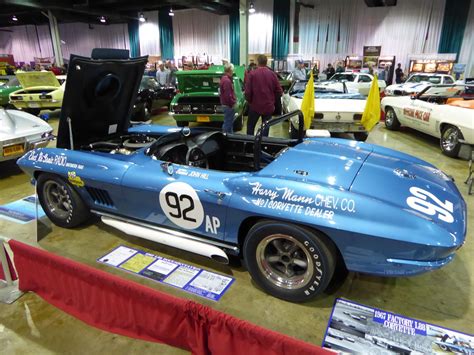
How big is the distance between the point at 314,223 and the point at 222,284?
976mm

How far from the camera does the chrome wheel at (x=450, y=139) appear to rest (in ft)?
19.6

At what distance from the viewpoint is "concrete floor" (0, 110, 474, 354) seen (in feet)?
7.08

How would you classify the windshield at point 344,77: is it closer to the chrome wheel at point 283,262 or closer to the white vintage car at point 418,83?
the white vintage car at point 418,83

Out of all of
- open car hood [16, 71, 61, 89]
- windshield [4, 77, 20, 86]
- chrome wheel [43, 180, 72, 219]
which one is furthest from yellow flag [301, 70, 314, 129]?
windshield [4, 77, 20, 86]

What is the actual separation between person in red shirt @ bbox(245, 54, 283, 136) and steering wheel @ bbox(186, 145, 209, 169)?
278 cm

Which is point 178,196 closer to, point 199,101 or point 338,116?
point 338,116

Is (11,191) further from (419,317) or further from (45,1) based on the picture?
(45,1)

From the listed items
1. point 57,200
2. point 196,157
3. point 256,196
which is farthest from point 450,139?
point 57,200

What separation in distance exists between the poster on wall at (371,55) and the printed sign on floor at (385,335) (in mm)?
17531

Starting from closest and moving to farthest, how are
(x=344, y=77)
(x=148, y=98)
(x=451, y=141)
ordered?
(x=451, y=141) → (x=148, y=98) → (x=344, y=77)

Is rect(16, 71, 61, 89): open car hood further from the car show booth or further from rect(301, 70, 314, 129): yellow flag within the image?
rect(301, 70, 314, 129): yellow flag

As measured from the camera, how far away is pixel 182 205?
2.58 metres

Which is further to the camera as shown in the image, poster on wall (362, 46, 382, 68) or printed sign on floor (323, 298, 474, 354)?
poster on wall (362, 46, 382, 68)

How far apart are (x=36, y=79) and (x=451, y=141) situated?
33.9 ft
